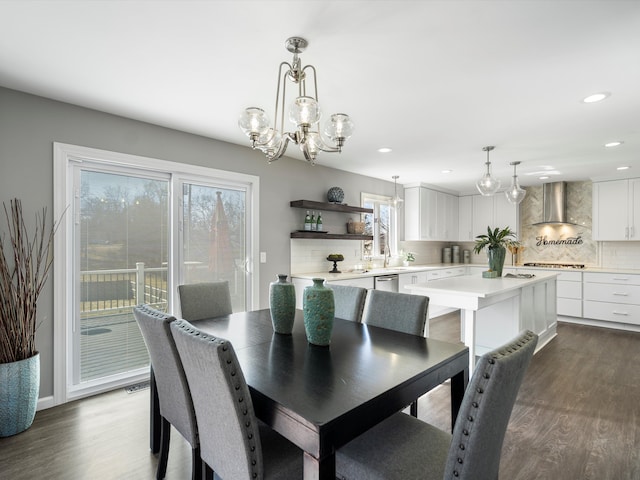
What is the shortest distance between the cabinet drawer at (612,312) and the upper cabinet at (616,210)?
1.11 metres

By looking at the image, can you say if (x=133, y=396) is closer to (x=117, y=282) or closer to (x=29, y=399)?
(x=29, y=399)

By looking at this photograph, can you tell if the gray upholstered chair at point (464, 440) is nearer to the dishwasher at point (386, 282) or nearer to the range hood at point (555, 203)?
the dishwasher at point (386, 282)

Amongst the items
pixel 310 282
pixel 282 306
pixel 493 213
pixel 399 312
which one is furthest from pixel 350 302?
pixel 493 213

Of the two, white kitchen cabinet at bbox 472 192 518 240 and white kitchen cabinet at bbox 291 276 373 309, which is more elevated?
white kitchen cabinet at bbox 472 192 518 240

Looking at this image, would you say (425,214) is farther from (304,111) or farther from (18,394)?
(18,394)

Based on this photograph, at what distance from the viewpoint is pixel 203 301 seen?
2590 mm

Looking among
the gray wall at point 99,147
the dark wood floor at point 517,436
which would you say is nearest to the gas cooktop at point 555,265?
the dark wood floor at point 517,436

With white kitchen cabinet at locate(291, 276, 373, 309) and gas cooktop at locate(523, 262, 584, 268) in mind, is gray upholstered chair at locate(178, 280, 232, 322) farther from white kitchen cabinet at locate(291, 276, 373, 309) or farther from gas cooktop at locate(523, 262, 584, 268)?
gas cooktop at locate(523, 262, 584, 268)

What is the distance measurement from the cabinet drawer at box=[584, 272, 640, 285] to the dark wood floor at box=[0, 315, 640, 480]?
7.59 feet

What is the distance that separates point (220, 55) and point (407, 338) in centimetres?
192

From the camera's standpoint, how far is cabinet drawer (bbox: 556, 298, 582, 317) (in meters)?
5.54

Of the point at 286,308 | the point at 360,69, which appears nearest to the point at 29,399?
the point at 286,308

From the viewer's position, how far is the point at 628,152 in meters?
4.03

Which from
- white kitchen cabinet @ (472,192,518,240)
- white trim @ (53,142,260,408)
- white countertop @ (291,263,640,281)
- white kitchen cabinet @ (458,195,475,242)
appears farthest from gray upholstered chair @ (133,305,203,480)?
white kitchen cabinet @ (458,195,475,242)
